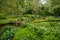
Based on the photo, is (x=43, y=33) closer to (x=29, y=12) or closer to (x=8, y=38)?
(x=8, y=38)

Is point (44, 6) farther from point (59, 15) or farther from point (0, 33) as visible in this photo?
point (0, 33)

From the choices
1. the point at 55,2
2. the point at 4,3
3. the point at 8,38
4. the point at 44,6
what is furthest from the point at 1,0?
the point at 44,6

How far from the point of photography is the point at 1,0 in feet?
49.6

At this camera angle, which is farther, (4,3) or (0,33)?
(4,3)

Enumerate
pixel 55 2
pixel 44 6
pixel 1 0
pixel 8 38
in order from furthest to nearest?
pixel 44 6 → pixel 55 2 → pixel 1 0 → pixel 8 38

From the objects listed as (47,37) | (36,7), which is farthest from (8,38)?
(36,7)

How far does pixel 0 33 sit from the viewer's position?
41.1ft

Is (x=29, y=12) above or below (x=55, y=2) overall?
below

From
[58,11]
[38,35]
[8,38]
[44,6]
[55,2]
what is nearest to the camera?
[38,35]

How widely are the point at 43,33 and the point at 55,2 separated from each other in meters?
25.6

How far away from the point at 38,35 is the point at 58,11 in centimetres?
2186

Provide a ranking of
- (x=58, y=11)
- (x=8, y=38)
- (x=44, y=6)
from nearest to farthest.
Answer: (x=8, y=38), (x=58, y=11), (x=44, y=6)

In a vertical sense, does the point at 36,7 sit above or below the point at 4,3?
below

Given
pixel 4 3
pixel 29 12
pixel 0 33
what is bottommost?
pixel 29 12
